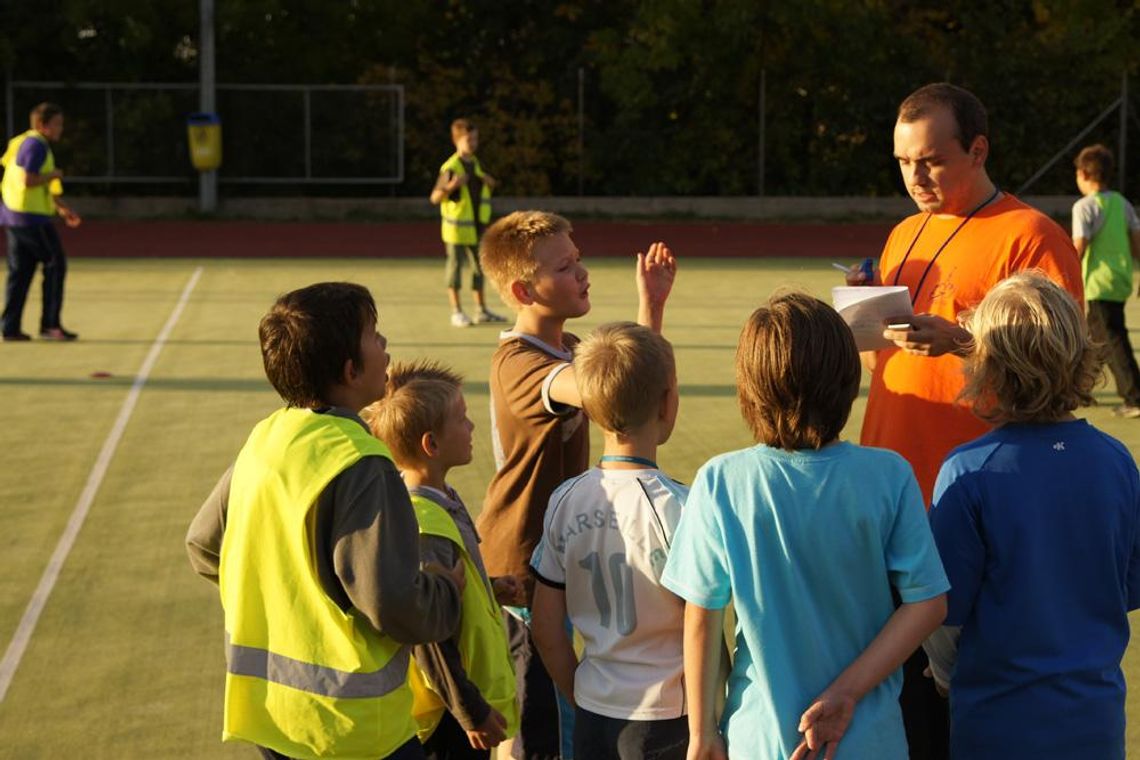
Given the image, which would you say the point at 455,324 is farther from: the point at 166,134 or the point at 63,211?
the point at 166,134

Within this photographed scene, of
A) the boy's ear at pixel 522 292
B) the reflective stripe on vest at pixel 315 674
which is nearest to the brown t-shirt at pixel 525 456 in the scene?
the boy's ear at pixel 522 292

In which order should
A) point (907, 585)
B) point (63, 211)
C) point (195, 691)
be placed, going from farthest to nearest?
point (63, 211) → point (195, 691) → point (907, 585)

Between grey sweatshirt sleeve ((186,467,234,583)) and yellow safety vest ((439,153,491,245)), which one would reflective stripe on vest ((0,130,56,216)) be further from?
grey sweatshirt sleeve ((186,467,234,583))

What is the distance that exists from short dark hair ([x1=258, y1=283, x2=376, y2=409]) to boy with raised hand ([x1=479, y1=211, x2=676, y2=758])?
2.49ft

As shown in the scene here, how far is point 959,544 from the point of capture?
3379 millimetres

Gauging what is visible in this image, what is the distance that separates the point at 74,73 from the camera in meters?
32.2

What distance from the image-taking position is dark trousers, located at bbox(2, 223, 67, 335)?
14625mm

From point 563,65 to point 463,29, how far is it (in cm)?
A: 228

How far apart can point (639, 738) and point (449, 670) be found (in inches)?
18.0

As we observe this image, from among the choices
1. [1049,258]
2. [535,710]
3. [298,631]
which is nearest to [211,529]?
[298,631]

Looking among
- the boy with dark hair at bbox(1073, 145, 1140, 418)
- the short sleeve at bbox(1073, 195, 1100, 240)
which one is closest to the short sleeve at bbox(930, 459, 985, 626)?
the boy with dark hair at bbox(1073, 145, 1140, 418)

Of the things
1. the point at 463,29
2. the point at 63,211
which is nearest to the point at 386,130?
the point at 463,29

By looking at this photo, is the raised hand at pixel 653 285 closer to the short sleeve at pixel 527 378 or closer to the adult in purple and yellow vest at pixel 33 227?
the short sleeve at pixel 527 378

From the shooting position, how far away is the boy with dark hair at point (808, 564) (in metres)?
3.20
